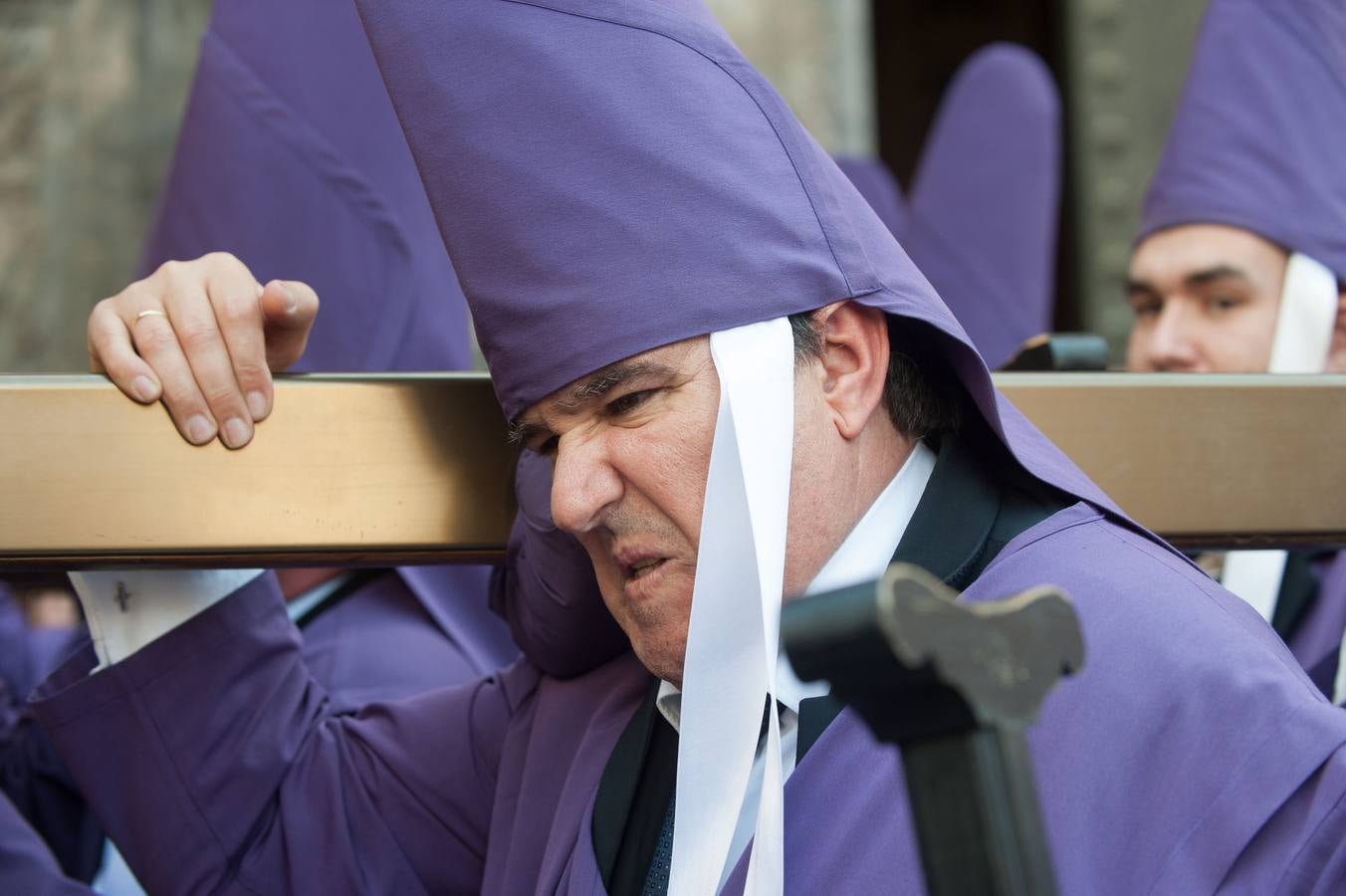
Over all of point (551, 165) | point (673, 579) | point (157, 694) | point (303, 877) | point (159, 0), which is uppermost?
point (159, 0)

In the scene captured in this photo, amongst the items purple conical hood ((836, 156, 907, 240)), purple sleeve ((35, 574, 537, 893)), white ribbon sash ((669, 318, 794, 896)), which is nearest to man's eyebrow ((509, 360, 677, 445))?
white ribbon sash ((669, 318, 794, 896))

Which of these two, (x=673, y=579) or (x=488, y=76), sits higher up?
(x=488, y=76)

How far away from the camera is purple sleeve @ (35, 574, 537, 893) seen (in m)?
2.10

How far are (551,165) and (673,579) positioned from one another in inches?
17.4

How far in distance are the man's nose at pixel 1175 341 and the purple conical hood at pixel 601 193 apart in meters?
1.88

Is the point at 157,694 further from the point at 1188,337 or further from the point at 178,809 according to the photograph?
the point at 1188,337

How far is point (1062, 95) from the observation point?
9141mm

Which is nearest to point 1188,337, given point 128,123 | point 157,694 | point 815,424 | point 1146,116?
point 815,424

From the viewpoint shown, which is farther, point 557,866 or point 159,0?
point 159,0

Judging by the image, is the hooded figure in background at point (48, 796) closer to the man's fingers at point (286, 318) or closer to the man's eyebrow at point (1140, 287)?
the man's fingers at point (286, 318)

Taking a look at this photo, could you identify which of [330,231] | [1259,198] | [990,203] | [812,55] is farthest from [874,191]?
[330,231]

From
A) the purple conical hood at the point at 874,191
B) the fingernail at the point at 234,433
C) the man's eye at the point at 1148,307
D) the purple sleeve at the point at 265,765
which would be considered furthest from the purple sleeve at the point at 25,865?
the purple conical hood at the point at 874,191

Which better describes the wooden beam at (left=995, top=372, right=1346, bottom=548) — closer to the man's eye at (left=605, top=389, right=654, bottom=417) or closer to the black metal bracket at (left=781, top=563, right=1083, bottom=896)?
the man's eye at (left=605, top=389, right=654, bottom=417)

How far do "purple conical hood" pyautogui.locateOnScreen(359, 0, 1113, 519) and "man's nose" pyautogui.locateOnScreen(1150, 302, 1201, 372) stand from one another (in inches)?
74.0
